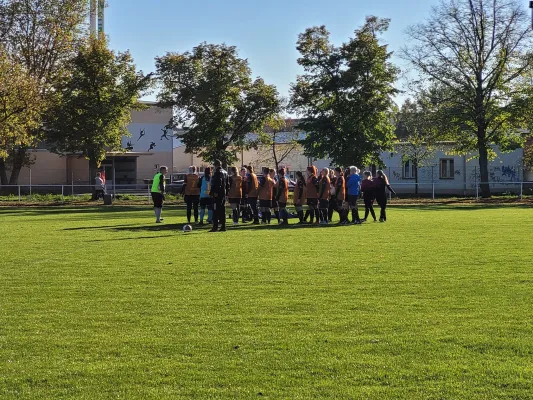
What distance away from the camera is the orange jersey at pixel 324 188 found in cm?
2055

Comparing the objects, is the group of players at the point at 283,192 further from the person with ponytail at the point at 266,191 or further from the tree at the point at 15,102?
the tree at the point at 15,102

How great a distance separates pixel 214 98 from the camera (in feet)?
131

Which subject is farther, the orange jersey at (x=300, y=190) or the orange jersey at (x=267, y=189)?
the orange jersey at (x=300, y=190)

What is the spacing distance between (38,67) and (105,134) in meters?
7.21

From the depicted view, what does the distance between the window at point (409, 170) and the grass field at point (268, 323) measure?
43072mm

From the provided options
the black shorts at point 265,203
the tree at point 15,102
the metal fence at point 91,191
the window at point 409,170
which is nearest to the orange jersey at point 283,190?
the black shorts at point 265,203

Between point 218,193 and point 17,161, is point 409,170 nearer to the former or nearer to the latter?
point 17,161

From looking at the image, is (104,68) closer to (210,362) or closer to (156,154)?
(156,154)

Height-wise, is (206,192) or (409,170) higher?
(409,170)

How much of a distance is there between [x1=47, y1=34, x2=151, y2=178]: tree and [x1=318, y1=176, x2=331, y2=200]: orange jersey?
21732 mm

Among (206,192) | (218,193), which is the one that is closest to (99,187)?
(206,192)

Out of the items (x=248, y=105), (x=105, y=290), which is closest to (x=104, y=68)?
(x=248, y=105)

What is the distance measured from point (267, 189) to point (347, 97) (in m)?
20.7

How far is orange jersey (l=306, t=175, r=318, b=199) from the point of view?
20.6m
